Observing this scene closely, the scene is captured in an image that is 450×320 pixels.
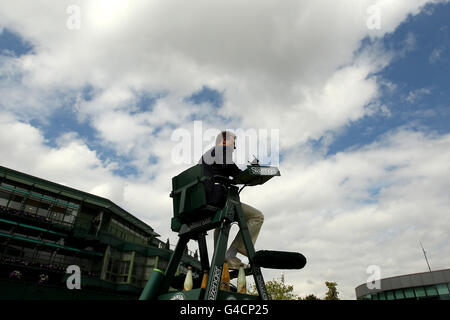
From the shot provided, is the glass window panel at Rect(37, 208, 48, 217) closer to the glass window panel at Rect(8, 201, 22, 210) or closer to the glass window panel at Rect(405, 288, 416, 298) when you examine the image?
the glass window panel at Rect(8, 201, 22, 210)

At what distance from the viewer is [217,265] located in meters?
3.74

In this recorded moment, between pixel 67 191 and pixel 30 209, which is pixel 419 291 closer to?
pixel 67 191

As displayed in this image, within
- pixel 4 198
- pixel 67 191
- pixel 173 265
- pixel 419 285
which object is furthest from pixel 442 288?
pixel 4 198

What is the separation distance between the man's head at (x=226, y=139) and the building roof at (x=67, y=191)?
4091cm

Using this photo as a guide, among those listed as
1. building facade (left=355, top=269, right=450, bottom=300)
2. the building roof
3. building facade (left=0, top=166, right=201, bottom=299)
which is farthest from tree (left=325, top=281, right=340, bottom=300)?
the building roof

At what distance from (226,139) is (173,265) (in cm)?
218

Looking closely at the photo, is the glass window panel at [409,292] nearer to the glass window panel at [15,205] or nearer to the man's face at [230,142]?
the man's face at [230,142]

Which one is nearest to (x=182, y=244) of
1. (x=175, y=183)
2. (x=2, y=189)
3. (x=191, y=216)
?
(x=191, y=216)

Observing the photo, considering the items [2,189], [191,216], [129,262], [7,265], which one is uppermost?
[2,189]

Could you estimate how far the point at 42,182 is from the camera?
3888 cm

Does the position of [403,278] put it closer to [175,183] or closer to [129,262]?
[129,262]
